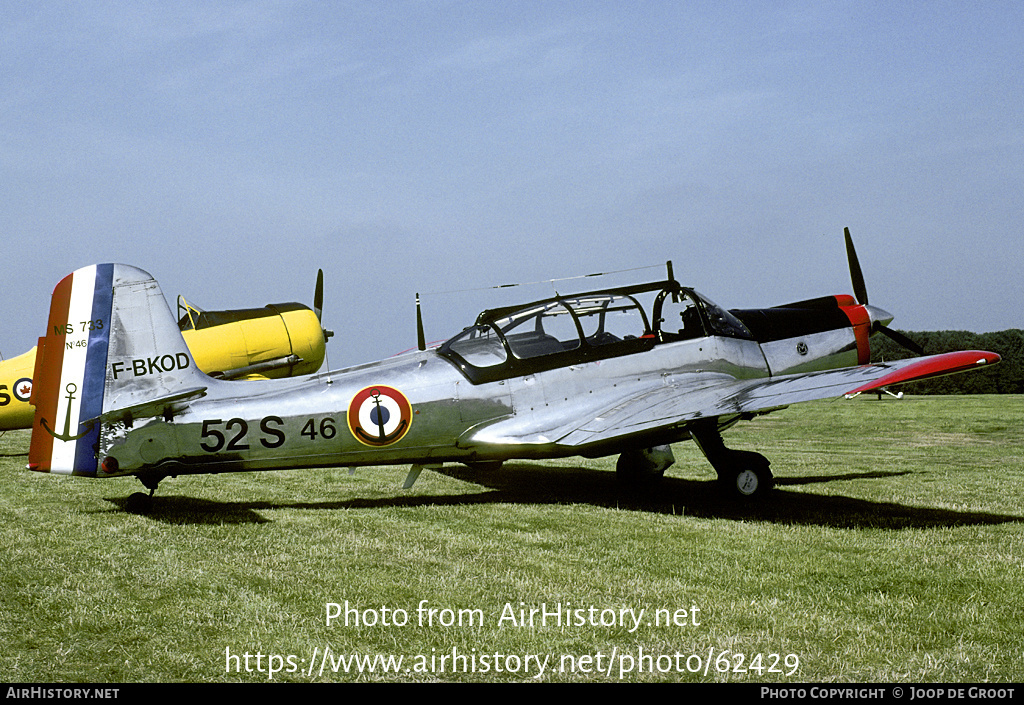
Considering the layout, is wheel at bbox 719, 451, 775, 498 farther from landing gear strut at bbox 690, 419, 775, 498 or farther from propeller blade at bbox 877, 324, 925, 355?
propeller blade at bbox 877, 324, 925, 355

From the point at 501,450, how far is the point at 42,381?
4045 mm

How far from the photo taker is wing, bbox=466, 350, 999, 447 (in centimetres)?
697

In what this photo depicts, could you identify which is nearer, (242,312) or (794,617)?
(794,617)

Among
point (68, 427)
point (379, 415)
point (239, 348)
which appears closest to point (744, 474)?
point (379, 415)

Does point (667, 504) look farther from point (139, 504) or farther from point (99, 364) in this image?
point (99, 364)

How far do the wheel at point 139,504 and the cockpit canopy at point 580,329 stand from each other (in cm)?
298

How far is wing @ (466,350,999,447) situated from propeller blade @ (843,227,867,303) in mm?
2984

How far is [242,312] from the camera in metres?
14.8

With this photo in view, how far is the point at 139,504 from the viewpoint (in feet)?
25.5

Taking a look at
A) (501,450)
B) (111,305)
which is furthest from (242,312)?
(501,450)

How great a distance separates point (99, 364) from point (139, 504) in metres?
1.30

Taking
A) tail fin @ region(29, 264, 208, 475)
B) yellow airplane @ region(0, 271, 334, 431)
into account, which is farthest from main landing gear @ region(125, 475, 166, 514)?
yellow airplane @ region(0, 271, 334, 431)
